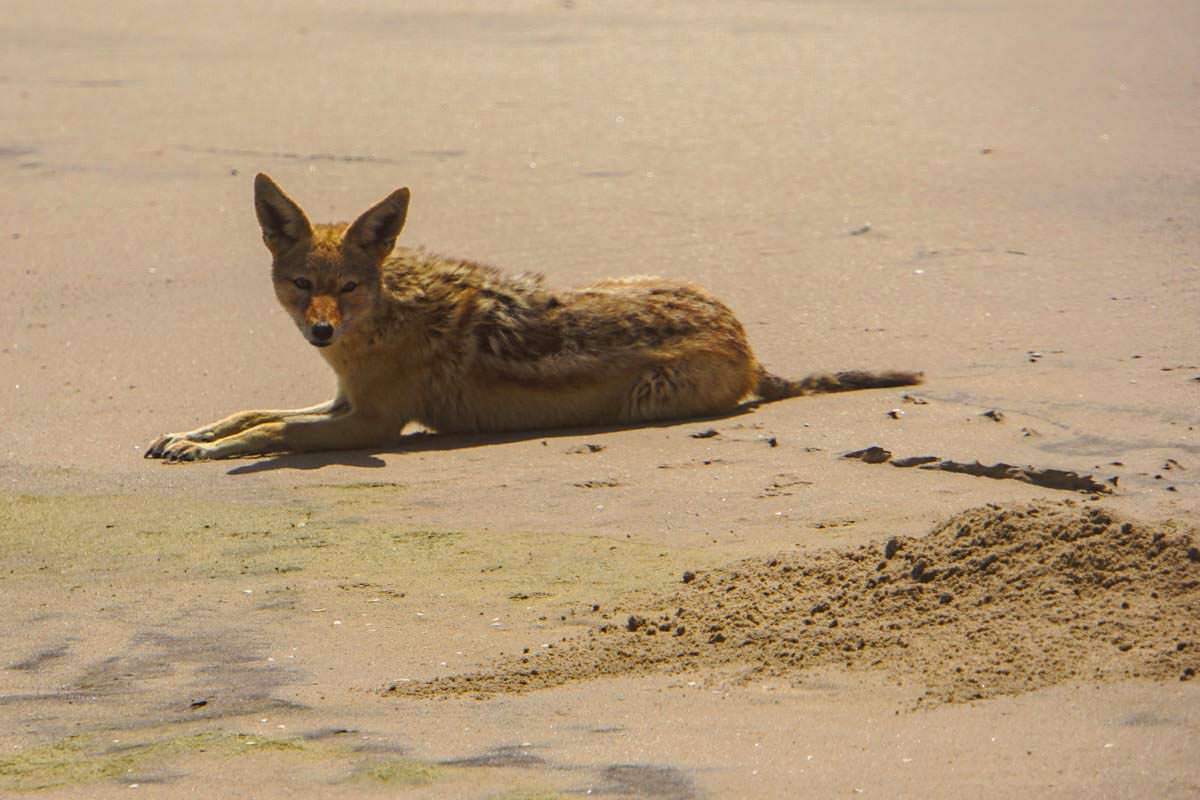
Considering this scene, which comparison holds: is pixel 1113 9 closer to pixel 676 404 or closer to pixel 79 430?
pixel 676 404

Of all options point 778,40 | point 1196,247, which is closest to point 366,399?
point 1196,247

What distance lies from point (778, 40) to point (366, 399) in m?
9.64

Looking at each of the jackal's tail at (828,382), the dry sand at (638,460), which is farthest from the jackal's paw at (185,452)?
the jackal's tail at (828,382)

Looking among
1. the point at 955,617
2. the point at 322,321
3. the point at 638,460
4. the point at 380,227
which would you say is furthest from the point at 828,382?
the point at 955,617

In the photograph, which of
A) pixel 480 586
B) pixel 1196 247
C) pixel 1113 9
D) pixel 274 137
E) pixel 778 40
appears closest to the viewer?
pixel 480 586

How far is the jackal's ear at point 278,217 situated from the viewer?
8359mm

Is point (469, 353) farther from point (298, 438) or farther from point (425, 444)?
point (298, 438)

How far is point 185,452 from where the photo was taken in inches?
306

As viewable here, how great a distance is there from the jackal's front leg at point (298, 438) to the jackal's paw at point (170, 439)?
22mm

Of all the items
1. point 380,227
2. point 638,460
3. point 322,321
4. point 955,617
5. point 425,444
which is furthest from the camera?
point 380,227

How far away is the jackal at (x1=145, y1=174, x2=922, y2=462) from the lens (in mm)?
8211

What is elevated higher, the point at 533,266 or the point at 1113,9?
the point at 1113,9

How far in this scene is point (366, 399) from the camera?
820 cm

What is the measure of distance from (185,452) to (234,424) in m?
0.35
